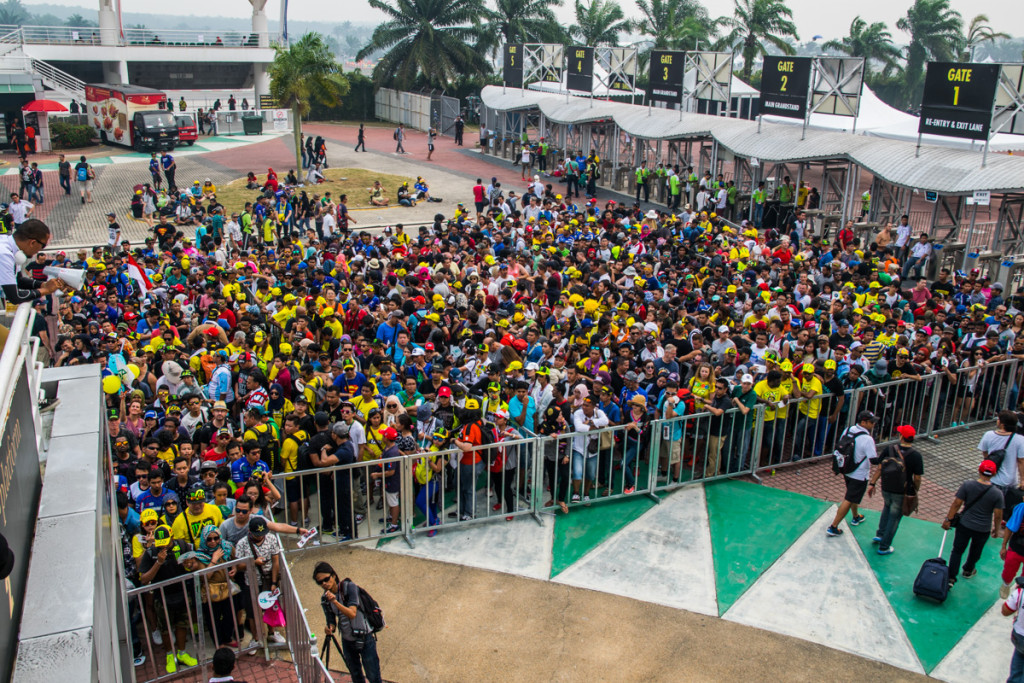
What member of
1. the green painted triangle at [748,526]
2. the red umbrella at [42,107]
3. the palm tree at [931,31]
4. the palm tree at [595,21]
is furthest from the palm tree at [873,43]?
the green painted triangle at [748,526]

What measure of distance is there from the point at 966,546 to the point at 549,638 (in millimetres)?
4601

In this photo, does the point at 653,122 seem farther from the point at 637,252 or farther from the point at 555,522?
the point at 555,522

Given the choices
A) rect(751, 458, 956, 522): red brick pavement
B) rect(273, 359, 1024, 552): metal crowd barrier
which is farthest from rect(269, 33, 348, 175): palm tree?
rect(751, 458, 956, 522): red brick pavement

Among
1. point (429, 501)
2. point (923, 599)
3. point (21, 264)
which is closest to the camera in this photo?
point (21, 264)

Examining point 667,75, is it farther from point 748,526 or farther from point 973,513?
point 973,513

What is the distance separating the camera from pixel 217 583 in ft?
24.5

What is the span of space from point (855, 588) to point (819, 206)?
60.9 feet

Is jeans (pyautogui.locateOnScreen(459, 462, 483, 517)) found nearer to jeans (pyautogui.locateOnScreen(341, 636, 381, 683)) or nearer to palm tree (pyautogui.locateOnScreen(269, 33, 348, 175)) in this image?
jeans (pyautogui.locateOnScreen(341, 636, 381, 683))

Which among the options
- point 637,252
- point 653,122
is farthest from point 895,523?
point 653,122

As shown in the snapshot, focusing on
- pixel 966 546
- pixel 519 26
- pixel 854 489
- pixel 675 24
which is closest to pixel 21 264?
pixel 854 489

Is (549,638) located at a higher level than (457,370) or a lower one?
lower

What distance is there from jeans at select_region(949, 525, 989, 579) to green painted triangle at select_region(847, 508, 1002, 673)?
0.67 ft

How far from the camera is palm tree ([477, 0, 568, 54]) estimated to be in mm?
53688

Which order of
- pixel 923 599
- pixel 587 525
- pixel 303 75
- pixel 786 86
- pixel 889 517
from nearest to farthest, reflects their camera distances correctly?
pixel 923 599
pixel 889 517
pixel 587 525
pixel 786 86
pixel 303 75
